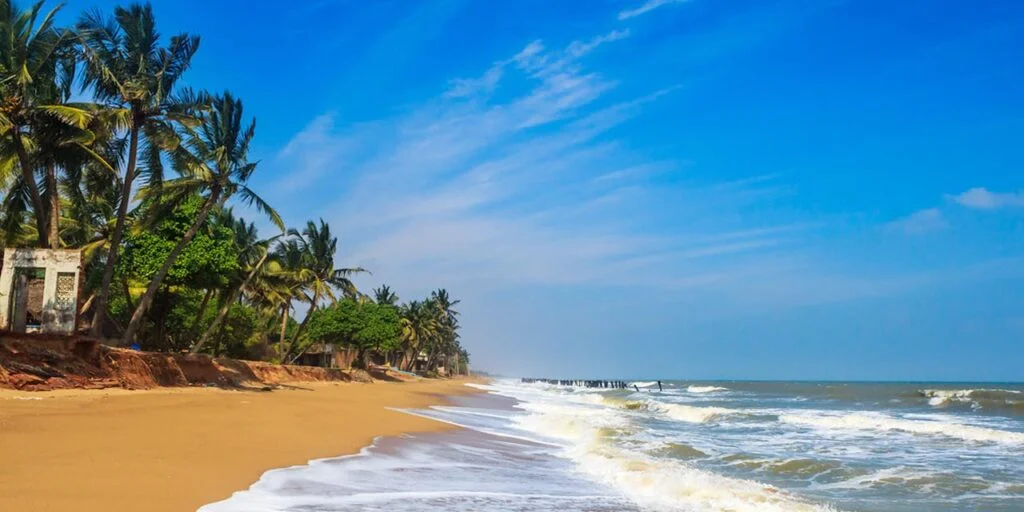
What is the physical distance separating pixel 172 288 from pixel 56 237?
866 cm

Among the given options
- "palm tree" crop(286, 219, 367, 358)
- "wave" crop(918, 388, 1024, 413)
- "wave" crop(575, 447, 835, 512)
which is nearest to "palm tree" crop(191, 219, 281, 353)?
"palm tree" crop(286, 219, 367, 358)

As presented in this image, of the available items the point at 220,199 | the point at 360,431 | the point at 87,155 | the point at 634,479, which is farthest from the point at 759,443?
the point at 87,155

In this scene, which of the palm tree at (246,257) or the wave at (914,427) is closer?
the wave at (914,427)

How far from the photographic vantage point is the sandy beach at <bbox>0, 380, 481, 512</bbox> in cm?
561

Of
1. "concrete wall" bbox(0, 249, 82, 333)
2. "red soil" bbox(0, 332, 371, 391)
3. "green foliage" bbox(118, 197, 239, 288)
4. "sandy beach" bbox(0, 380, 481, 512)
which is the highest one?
"green foliage" bbox(118, 197, 239, 288)

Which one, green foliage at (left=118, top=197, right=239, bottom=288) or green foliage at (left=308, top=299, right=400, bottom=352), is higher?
green foliage at (left=118, top=197, right=239, bottom=288)

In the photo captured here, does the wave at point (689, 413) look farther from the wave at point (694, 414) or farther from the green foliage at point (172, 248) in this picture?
the green foliage at point (172, 248)

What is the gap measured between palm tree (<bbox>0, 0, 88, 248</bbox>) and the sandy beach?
19.0ft

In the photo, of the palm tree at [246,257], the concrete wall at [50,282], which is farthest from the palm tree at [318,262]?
the concrete wall at [50,282]

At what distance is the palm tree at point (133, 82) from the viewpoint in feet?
57.9

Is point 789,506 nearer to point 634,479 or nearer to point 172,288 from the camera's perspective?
point 634,479

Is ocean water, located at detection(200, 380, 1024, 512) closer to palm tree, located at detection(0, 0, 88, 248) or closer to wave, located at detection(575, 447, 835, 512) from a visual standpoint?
wave, located at detection(575, 447, 835, 512)

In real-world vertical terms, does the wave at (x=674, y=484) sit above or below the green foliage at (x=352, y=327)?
below

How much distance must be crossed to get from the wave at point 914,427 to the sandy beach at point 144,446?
1663 centimetres
